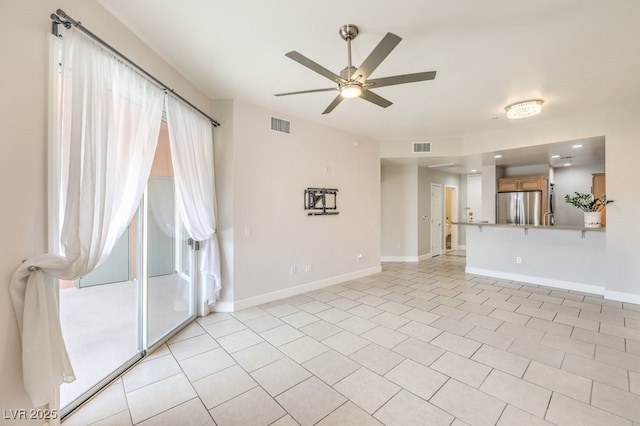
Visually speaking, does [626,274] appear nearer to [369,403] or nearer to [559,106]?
[559,106]

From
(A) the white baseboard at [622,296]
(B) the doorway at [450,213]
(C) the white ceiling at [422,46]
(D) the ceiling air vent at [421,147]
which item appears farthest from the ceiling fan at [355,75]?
(B) the doorway at [450,213]

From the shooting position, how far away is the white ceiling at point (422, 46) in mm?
1971

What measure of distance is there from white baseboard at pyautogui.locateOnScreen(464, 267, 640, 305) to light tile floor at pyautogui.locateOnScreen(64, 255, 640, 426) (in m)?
0.22

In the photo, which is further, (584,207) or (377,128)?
(377,128)

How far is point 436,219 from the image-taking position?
7.85 meters

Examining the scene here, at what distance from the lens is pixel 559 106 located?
378cm

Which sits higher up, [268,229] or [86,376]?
[268,229]

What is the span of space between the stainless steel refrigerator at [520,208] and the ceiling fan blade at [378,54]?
230 inches

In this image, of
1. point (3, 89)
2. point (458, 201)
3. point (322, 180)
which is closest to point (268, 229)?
point (322, 180)

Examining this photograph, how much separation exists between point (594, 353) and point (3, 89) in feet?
16.1

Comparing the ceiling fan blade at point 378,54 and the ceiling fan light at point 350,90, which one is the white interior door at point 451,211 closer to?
the ceiling fan light at point 350,90

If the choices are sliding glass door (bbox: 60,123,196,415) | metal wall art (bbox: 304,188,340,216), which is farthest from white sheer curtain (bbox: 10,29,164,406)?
metal wall art (bbox: 304,188,340,216)

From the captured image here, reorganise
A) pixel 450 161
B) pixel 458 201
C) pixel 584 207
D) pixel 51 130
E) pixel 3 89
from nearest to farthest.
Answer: pixel 3 89 < pixel 51 130 < pixel 584 207 < pixel 450 161 < pixel 458 201

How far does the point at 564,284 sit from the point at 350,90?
17.3ft
